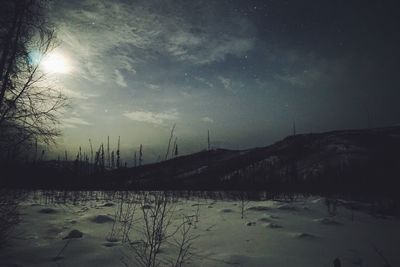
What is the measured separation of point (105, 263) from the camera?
3.33m

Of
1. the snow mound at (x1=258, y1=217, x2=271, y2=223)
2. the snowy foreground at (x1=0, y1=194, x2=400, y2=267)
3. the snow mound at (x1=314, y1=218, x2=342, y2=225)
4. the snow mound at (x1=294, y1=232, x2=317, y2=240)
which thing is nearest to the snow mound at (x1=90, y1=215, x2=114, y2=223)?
the snowy foreground at (x1=0, y1=194, x2=400, y2=267)

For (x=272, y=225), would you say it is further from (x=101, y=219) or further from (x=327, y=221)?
(x=101, y=219)

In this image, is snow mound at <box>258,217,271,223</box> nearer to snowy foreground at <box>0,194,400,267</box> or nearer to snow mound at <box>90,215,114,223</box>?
snowy foreground at <box>0,194,400,267</box>

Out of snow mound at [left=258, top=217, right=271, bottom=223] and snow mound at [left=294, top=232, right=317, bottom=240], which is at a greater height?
snow mound at [left=258, top=217, right=271, bottom=223]

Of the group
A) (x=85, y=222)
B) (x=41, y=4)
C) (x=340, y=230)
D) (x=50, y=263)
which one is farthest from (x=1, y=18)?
(x=340, y=230)

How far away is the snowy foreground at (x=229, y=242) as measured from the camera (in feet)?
11.5

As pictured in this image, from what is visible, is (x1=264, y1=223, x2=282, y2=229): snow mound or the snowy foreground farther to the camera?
(x1=264, y1=223, x2=282, y2=229): snow mound

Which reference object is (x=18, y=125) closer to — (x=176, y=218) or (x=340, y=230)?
(x=176, y=218)

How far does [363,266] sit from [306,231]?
1516 millimetres

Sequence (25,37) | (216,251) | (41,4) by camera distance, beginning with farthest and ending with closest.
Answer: (41,4), (25,37), (216,251)

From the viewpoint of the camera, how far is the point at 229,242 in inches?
174

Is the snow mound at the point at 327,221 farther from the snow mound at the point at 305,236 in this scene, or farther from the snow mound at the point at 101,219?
the snow mound at the point at 101,219

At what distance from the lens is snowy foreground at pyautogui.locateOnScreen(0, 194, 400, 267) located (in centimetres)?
349

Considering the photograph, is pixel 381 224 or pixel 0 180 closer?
pixel 0 180
